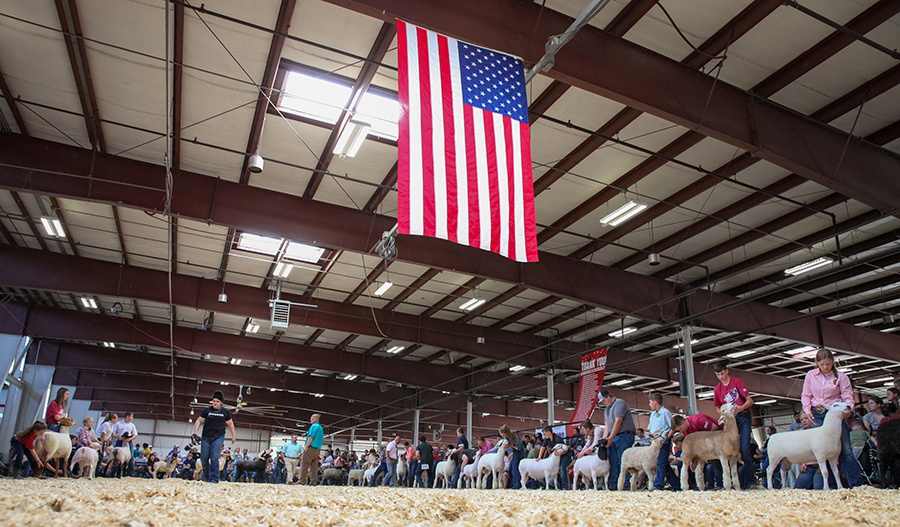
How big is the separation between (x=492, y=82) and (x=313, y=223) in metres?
6.41

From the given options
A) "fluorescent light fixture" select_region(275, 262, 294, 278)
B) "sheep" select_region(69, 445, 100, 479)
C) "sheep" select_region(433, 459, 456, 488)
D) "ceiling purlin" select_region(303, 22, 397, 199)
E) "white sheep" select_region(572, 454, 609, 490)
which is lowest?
"sheep" select_region(433, 459, 456, 488)

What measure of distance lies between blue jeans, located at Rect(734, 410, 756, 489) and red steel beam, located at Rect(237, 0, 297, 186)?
8.12 meters

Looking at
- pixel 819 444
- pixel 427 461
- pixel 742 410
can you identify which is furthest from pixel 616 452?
pixel 427 461

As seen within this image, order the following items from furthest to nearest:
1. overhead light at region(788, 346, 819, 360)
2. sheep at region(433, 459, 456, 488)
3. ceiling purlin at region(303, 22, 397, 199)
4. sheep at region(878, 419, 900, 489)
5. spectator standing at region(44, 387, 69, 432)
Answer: overhead light at region(788, 346, 819, 360) → sheep at region(433, 459, 456, 488) → spectator standing at region(44, 387, 69, 432) → ceiling purlin at region(303, 22, 397, 199) → sheep at region(878, 419, 900, 489)

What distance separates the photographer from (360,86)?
8.70 metres

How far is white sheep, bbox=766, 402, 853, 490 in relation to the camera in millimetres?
5859

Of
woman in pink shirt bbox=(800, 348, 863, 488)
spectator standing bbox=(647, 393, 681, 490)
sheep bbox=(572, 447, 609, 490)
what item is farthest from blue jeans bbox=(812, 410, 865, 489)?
sheep bbox=(572, 447, 609, 490)

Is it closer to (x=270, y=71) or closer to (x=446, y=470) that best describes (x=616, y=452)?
(x=446, y=470)

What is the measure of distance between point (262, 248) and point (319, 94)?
6.33 m

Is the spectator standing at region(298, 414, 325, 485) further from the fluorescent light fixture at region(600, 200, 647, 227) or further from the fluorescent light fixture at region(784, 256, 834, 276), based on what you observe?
the fluorescent light fixture at region(784, 256, 834, 276)

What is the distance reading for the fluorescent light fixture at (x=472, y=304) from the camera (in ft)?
53.2

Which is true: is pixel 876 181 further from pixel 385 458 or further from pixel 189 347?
pixel 189 347

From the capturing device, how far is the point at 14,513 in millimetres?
2352

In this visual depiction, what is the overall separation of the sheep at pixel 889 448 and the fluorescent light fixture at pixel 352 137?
809 centimetres
